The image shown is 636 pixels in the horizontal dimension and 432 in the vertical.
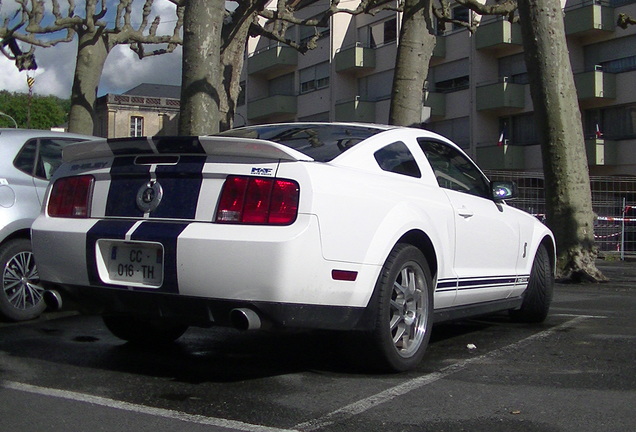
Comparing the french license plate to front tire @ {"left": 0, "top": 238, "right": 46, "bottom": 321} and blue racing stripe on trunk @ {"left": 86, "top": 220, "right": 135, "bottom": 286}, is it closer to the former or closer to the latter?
blue racing stripe on trunk @ {"left": 86, "top": 220, "right": 135, "bottom": 286}

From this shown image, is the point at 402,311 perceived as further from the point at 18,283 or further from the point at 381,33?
the point at 381,33

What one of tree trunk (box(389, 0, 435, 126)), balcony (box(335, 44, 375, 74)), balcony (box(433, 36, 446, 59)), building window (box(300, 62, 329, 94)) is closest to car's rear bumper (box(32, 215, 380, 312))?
tree trunk (box(389, 0, 435, 126))

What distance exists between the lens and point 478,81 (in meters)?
37.1

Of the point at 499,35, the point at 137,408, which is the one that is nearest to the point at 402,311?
the point at 137,408

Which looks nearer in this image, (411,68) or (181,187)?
(181,187)

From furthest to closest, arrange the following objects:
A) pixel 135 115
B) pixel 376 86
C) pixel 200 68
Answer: pixel 135 115, pixel 376 86, pixel 200 68

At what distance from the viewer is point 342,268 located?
4566 mm

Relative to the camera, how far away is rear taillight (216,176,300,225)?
4.43 metres

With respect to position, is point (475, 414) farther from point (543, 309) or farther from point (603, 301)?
point (603, 301)

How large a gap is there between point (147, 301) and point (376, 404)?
137 centimetres

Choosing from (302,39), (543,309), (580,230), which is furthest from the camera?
(302,39)

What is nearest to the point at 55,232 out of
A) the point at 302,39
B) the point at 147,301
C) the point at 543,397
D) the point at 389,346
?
the point at 147,301

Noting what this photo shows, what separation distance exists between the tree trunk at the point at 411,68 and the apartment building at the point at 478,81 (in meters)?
18.0

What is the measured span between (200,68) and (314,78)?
36160 millimetres
